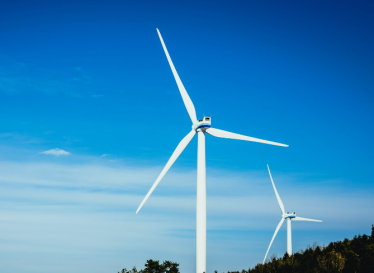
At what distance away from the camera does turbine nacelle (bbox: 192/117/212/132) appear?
62.2 meters

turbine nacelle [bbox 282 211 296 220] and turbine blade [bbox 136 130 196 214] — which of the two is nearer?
turbine blade [bbox 136 130 196 214]

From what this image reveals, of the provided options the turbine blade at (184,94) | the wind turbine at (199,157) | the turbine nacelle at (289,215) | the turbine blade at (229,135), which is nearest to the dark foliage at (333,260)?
the wind turbine at (199,157)

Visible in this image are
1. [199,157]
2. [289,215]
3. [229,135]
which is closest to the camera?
[199,157]

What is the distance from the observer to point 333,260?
46.7 metres

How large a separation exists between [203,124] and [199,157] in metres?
5.35

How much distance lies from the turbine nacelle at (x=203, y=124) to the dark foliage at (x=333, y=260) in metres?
21.4

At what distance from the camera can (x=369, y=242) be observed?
5394 centimetres

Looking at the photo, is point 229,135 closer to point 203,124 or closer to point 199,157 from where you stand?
point 203,124

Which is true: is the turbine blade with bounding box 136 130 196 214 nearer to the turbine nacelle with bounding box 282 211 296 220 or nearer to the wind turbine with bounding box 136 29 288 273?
the wind turbine with bounding box 136 29 288 273

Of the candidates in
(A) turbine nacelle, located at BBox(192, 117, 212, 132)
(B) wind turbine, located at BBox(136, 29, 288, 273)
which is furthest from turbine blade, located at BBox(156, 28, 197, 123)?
(A) turbine nacelle, located at BBox(192, 117, 212, 132)

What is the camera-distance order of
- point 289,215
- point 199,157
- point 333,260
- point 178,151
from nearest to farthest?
point 333,260 → point 199,157 → point 178,151 → point 289,215

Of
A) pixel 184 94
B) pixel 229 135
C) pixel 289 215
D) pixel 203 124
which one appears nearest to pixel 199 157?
pixel 203 124

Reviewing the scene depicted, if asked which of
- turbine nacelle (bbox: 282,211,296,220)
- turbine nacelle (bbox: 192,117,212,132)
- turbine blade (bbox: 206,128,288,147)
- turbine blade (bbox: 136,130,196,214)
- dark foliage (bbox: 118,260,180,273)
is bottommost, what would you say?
dark foliage (bbox: 118,260,180,273)

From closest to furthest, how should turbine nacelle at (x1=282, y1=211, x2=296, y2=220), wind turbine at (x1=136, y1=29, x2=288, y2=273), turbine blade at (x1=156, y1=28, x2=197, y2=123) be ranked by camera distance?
wind turbine at (x1=136, y1=29, x2=288, y2=273) → turbine blade at (x1=156, y1=28, x2=197, y2=123) → turbine nacelle at (x1=282, y1=211, x2=296, y2=220)
